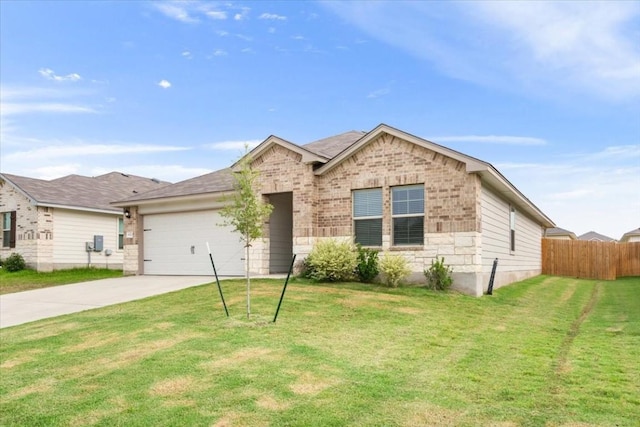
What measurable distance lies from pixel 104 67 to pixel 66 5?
9.04 feet

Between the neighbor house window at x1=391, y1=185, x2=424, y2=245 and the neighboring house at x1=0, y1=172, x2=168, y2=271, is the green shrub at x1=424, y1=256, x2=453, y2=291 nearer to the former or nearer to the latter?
the neighbor house window at x1=391, y1=185, x2=424, y2=245

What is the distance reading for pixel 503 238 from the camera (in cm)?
1858

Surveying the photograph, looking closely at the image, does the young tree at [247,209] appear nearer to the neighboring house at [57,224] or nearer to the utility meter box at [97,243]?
the neighboring house at [57,224]

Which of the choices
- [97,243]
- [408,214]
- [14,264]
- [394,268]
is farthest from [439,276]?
[14,264]

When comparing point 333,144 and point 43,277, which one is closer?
point 333,144

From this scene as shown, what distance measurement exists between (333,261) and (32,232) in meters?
16.6

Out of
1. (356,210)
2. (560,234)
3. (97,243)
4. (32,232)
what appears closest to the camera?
(356,210)

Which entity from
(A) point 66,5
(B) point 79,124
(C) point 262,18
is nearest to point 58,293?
(B) point 79,124

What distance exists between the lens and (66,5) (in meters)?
14.9

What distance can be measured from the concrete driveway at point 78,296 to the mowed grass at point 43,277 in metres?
1.60

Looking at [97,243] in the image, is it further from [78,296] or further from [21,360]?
[21,360]

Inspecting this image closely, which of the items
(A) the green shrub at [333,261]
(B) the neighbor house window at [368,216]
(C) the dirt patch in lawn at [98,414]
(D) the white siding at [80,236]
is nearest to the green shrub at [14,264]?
(D) the white siding at [80,236]

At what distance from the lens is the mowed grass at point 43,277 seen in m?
19.1

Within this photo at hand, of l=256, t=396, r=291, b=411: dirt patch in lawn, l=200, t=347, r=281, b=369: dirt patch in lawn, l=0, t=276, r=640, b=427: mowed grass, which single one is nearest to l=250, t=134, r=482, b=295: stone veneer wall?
l=0, t=276, r=640, b=427: mowed grass
